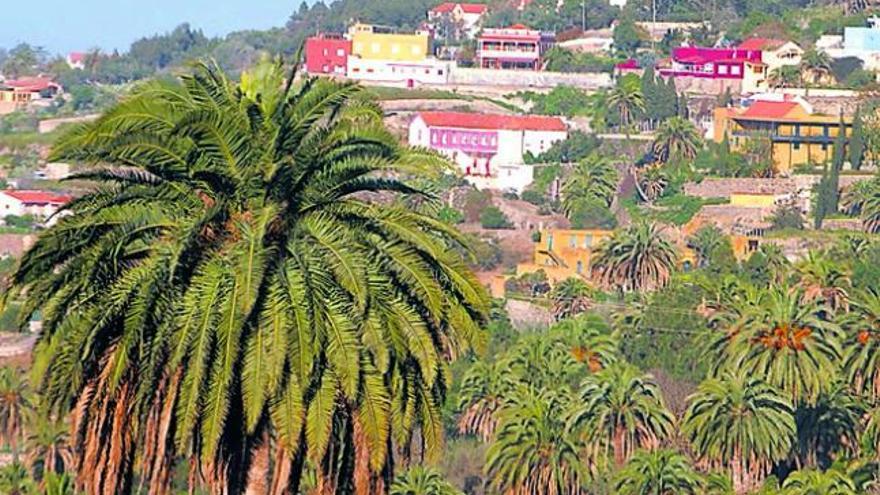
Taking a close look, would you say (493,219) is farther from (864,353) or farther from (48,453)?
(48,453)

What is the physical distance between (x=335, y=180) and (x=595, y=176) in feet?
307

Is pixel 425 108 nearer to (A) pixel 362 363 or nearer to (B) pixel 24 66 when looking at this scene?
(B) pixel 24 66

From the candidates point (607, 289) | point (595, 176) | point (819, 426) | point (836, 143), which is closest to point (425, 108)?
point (595, 176)

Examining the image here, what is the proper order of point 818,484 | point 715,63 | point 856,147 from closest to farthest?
1. point 818,484
2. point 856,147
3. point 715,63

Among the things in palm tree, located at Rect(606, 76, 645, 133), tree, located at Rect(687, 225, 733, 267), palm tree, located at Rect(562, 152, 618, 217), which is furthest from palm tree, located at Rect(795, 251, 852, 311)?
palm tree, located at Rect(606, 76, 645, 133)

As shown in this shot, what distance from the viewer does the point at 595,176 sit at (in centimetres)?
10919

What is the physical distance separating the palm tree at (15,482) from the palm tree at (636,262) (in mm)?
36553

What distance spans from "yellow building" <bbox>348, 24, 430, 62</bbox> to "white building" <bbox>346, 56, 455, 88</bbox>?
0.82 ft

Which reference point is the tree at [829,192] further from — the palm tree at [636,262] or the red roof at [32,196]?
the red roof at [32,196]

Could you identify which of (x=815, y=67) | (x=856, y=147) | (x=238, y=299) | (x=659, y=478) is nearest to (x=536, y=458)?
(x=659, y=478)

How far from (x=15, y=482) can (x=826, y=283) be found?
30255mm

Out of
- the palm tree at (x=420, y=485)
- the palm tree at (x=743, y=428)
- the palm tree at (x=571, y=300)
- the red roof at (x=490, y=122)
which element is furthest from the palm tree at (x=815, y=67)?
the palm tree at (x=420, y=485)

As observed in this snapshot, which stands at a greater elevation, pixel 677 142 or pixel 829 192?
pixel 677 142

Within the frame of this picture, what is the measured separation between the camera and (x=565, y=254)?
97.2 m
